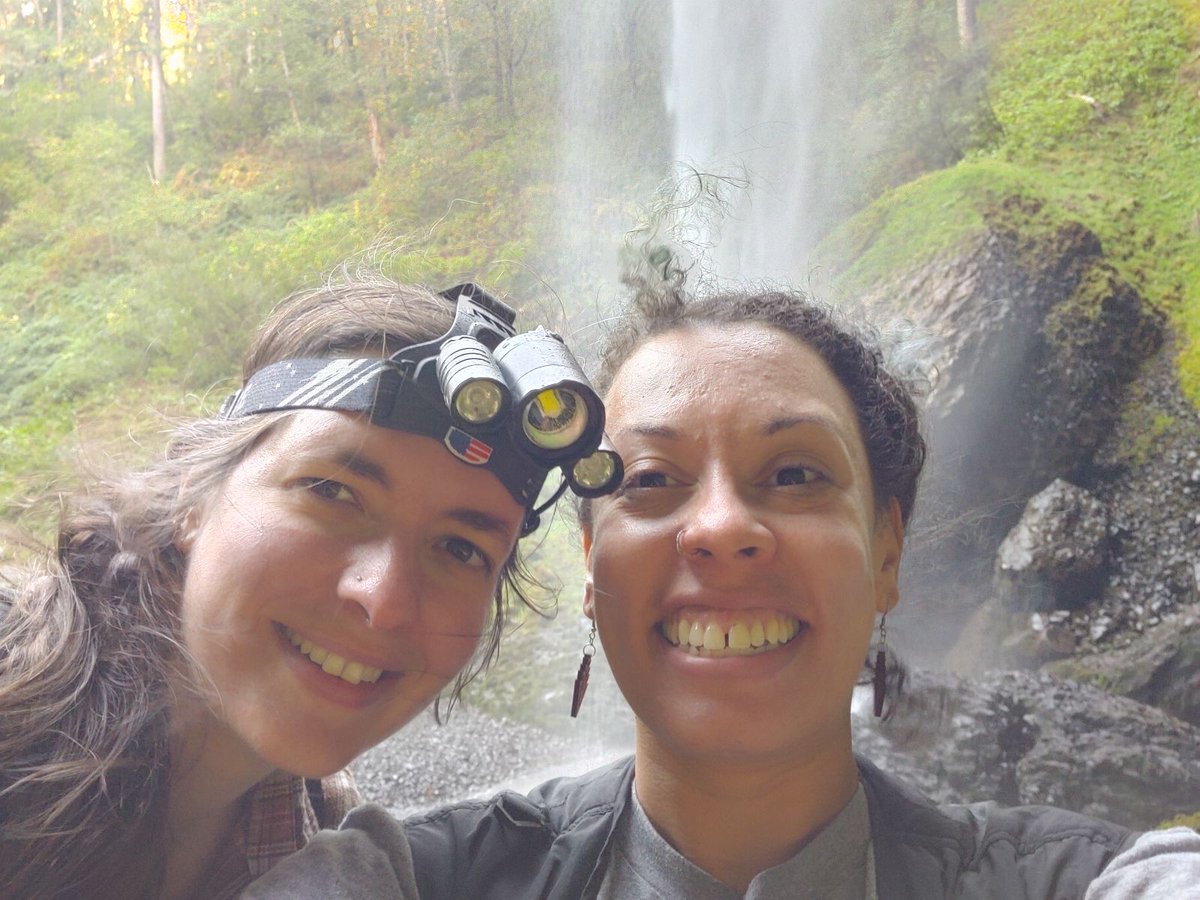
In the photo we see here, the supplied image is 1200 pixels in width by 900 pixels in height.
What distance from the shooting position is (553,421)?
42.4 inches

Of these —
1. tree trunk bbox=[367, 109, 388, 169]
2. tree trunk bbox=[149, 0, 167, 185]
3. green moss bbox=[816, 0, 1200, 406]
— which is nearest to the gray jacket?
green moss bbox=[816, 0, 1200, 406]

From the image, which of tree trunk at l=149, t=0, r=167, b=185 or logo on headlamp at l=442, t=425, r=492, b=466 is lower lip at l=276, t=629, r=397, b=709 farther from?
tree trunk at l=149, t=0, r=167, b=185

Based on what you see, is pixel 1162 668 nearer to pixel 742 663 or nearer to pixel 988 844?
pixel 988 844

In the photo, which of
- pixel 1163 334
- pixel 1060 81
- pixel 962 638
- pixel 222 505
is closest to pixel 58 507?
pixel 222 505

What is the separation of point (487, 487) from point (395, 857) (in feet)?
1.48

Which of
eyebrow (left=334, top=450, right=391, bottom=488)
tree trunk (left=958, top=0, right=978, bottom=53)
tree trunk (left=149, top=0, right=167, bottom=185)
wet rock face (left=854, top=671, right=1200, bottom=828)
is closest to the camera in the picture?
eyebrow (left=334, top=450, right=391, bottom=488)

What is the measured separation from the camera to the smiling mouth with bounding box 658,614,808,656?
3.77 ft

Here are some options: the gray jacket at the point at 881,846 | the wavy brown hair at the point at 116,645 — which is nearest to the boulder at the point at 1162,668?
the gray jacket at the point at 881,846

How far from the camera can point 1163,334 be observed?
2.42 meters

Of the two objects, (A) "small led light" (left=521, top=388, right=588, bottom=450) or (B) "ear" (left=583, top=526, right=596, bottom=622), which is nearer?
(A) "small led light" (left=521, top=388, right=588, bottom=450)

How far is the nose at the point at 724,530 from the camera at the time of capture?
113 cm

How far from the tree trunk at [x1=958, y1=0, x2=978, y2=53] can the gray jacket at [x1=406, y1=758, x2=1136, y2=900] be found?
228 centimetres

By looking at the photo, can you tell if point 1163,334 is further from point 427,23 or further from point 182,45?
point 182,45

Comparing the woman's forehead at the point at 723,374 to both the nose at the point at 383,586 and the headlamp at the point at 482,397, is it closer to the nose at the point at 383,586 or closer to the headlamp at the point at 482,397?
the headlamp at the point at 482,397
